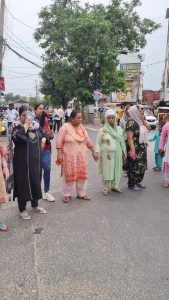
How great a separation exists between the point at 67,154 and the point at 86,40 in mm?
21475

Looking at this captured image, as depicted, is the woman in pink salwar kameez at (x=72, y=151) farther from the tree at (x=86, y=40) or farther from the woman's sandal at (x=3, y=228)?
the tree at (x=86, y=40)

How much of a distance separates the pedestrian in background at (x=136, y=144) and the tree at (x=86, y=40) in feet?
64.8

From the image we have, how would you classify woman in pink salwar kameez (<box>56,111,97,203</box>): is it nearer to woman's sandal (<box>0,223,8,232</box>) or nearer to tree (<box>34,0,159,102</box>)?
woman's sandal (<box>0,223,8,232</box>)

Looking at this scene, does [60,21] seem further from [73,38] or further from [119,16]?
[119,16]

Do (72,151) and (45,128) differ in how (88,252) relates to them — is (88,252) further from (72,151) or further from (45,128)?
(45,128)

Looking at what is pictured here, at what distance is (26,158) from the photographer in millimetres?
5023

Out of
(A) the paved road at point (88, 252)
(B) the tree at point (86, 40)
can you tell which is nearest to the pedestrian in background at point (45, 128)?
(A) the paved road at point (88, 252)

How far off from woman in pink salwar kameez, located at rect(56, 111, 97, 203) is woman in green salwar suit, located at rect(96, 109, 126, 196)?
1.89 feet

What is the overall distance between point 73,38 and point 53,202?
21823 millimetres

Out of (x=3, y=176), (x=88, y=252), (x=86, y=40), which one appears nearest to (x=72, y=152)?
(x=3, y=176)

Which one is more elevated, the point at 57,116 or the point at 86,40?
the point at 86,40

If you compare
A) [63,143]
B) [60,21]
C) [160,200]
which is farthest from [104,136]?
[60,21]

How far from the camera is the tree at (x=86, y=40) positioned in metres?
26.0

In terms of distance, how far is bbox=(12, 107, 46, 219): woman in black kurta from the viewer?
4.94 metres
